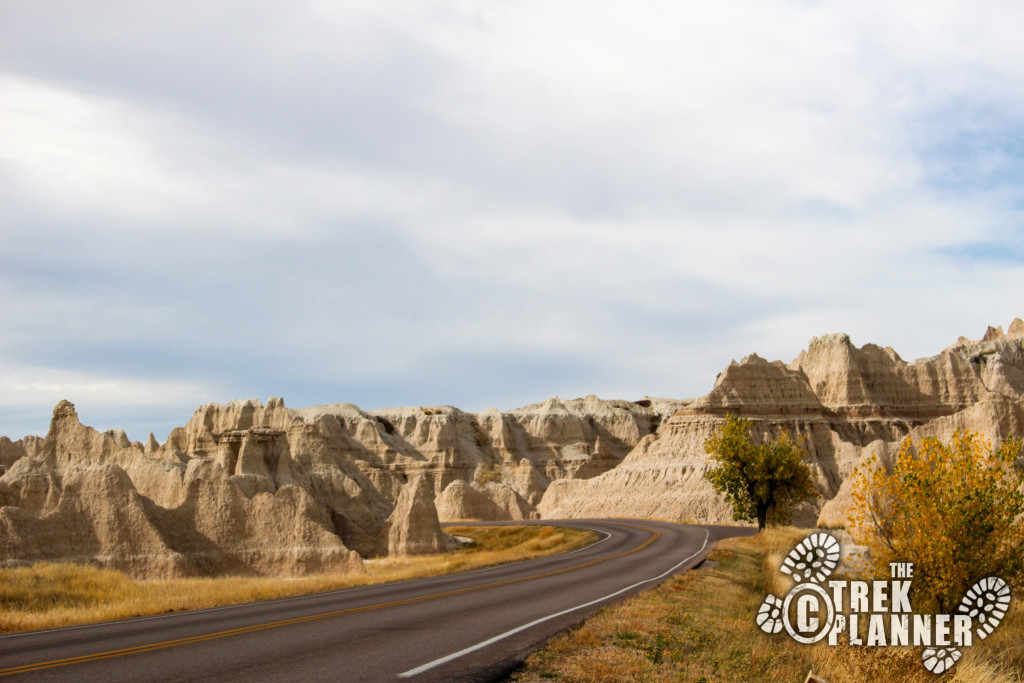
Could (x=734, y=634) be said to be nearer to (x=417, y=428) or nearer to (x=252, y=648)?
(x=252, y=648)

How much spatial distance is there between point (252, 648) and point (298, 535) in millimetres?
29963

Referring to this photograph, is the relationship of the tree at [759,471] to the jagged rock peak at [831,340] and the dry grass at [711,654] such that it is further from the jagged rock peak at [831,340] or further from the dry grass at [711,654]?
the jagged rock peak at [831,340]

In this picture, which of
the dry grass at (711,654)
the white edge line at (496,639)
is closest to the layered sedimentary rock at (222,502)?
the white edge line at (496,639)

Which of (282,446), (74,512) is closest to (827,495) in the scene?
Result: (282,446)

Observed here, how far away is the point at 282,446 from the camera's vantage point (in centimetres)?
5672

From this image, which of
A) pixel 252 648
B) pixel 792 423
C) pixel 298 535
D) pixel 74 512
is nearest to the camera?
pixel 252 648

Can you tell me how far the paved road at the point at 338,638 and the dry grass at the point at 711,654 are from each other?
742 millimetres

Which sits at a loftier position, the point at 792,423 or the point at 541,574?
the point at 792,423

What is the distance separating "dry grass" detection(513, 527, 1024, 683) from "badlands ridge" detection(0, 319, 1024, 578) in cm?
2668

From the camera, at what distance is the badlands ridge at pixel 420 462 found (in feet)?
123

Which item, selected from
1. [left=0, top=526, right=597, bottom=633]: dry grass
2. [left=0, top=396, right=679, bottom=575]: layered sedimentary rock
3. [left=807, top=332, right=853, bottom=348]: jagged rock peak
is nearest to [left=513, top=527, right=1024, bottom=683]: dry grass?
[left=0, top=526, right=597, bottom=633]: dry grass

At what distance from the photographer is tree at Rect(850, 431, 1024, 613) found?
57.6 feet

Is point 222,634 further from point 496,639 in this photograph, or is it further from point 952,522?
point 952,522

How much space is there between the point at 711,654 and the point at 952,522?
772 cm
